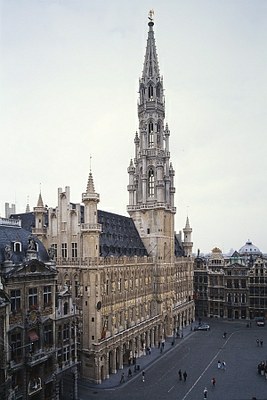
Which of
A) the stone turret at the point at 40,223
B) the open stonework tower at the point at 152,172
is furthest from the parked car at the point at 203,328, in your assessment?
the stone turret at the point at 40,223

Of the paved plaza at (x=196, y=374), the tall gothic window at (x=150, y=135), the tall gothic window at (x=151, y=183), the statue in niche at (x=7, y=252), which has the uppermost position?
the tall gothic window at (x=150, y=135)

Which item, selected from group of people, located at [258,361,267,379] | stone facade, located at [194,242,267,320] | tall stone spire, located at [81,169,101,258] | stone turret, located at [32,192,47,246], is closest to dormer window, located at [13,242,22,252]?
tall stone spire, located at [81,169,101,258]

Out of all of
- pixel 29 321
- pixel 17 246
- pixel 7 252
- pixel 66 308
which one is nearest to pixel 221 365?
pixel 66 308

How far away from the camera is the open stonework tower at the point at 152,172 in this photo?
101 m

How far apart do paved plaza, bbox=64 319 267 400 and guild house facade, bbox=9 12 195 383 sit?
429cm

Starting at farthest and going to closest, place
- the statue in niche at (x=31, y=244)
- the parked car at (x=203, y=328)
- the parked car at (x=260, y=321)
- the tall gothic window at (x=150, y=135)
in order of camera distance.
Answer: the parked car at (x=260, y=321) → the parked car at (x=203, y=328) → the tall gothic window at (x=150, y=135) → the statue in niche at (x=31, y=244)

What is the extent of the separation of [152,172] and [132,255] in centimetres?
2527

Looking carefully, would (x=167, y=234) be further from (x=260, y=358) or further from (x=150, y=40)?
(x=150, y=40)

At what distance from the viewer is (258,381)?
67.5 meters

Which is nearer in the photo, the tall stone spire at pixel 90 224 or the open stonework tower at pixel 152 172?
the tall stone spire at pixel 90 224

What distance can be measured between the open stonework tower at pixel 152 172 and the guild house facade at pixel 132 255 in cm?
25

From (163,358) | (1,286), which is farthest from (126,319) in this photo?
(1,286)

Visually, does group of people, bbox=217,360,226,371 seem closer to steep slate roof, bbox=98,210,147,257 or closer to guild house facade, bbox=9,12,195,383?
guild house facade, bbox=9,12,195,383

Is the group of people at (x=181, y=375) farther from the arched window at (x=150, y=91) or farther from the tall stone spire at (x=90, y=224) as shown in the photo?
the arched window at (x=150, y=91)
